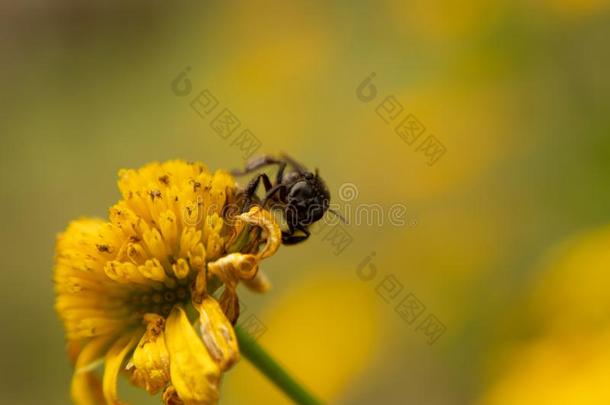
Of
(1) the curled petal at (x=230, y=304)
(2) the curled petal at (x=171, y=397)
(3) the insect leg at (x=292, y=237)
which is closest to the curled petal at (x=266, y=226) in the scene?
(1) the curled petal at (x=230, y=304)

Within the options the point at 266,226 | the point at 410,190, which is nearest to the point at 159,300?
the point at 266,226

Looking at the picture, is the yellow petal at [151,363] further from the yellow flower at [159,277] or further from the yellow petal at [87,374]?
the yellow petal at [87,374]

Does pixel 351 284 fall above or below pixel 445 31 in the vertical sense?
below

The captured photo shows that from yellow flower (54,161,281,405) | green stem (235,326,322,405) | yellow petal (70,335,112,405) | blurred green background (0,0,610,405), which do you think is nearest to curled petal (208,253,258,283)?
yellow flower (54,161,281,405)

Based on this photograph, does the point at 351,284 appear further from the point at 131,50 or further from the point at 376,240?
the point at 131,50

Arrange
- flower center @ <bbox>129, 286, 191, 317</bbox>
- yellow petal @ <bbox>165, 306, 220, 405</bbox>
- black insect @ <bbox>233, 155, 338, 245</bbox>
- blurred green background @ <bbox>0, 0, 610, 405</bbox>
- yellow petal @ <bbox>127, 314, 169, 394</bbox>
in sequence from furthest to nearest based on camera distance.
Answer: blurred green background @ <bbox>0, 0, 610, 405</bbox>, black insect @ <bbox>233, 155, 338, 245</bbox>, flower center @ <bbox>129, 286, 191, 317</bbox>, yellow petal @ <bbox>127, 314, 169, 394</bbox>, yellow petal @ <bbox>165, 306, 220, 405</bbox>

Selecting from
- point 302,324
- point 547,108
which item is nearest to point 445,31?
point 547,108

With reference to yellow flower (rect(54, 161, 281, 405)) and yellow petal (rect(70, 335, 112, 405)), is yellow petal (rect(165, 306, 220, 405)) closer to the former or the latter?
yellow flower (rect(54, 161, 281, 405))
